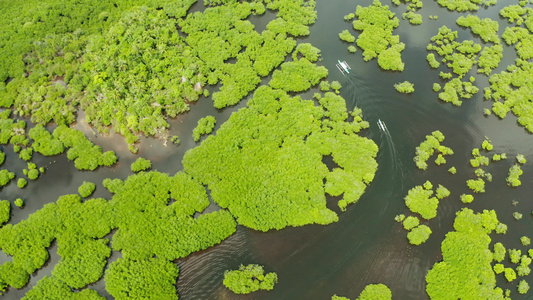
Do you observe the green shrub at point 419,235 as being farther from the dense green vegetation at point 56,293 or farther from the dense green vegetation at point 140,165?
the dense green vegetation at point 56,293

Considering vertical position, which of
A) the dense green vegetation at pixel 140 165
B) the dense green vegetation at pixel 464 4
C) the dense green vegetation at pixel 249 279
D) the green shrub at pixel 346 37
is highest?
the dense green vegetation at pixel 464 4

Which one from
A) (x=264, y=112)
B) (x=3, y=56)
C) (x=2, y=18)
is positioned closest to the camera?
(x=264, y=112)

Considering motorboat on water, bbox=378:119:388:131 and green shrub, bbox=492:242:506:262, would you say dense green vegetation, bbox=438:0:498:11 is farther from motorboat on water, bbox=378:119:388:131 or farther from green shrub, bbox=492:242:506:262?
green shrub, bbox=492:242:506:262

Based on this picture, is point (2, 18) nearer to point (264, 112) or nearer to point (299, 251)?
point (264, 112)

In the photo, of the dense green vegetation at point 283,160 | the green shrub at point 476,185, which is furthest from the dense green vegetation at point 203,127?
the green shrub at point 476,185

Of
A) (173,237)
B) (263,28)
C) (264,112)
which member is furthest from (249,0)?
(173,237)
